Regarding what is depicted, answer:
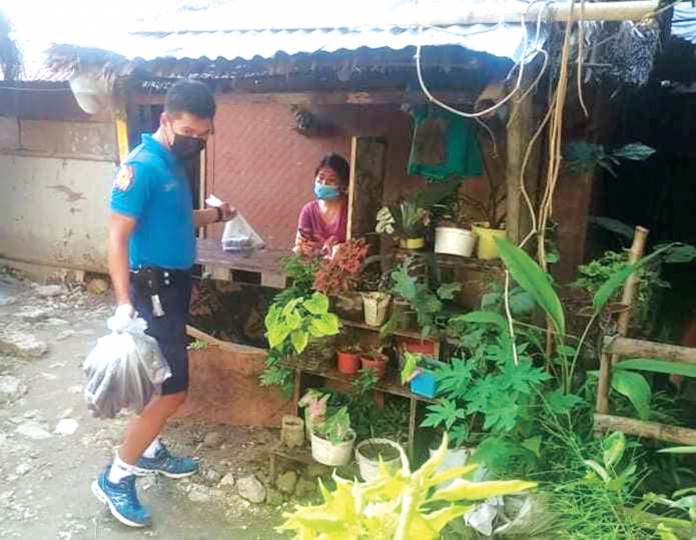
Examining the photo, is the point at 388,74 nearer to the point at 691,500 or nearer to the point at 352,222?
the point at 352,222

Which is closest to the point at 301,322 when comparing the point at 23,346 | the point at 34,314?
the point at 23,346

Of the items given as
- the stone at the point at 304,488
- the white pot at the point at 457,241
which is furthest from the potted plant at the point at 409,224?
the stone at the point at 304,488

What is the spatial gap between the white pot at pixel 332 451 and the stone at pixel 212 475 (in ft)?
2.18

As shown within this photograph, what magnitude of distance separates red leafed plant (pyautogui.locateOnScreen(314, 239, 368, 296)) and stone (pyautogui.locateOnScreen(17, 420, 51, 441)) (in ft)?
7.11

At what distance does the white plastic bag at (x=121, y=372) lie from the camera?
9.73 feet

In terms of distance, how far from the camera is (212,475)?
3.70 meters

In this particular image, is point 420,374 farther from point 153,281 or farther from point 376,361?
point 153,281

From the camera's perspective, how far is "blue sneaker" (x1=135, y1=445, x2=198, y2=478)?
3.63m

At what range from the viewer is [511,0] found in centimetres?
302

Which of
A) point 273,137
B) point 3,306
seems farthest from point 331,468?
point 3,306

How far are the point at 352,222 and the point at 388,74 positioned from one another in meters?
0.97

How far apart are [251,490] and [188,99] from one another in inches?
85.8

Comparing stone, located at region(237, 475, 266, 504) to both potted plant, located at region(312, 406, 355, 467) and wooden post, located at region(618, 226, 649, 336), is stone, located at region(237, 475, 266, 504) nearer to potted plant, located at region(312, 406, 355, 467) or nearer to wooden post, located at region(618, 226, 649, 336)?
potted plant, located at region(312, 406, 355, 467)

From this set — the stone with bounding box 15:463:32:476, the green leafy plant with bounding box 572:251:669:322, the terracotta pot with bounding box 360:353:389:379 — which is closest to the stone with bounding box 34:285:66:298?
the stone with bounding box 15:463:32:476
